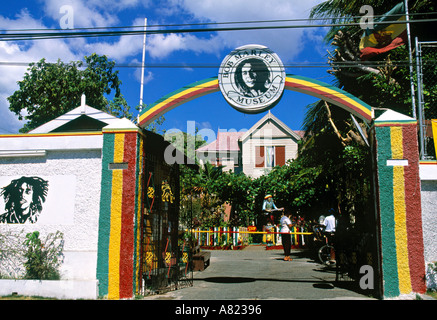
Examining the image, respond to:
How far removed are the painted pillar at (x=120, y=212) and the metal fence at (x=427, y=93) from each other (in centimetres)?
579

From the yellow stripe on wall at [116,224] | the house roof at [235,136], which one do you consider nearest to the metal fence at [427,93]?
the yellow stripe on wall at [116,224]

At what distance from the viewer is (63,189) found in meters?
8.01

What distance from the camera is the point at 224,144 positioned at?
34.3 meters

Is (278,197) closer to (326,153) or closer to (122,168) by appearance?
(326,153)

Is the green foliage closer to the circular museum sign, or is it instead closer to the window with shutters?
the circular museum sign

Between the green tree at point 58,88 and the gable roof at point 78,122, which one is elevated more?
the green tree at point 58,88

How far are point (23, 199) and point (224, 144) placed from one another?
26.7 metres

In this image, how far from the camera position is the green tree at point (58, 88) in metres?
24.1

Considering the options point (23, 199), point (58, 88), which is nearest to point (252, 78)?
point (23, 199)

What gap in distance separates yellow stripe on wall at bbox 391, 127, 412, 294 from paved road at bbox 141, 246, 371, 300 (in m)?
0.77

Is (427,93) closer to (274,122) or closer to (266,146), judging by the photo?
(266,146)

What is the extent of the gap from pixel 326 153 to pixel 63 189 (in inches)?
404

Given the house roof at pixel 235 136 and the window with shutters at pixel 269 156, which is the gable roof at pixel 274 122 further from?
the window with shutters at pixel 269 156
